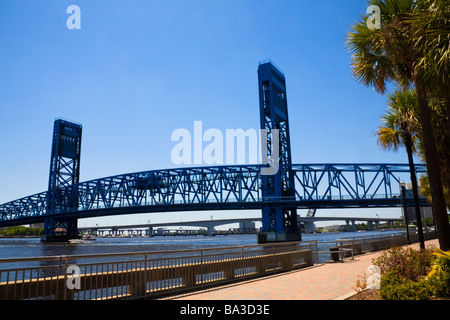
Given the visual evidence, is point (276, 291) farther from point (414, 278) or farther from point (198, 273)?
point (414, 278)

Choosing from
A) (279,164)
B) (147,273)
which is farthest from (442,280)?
(279,164)

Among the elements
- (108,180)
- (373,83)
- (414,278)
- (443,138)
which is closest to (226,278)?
(414,278)

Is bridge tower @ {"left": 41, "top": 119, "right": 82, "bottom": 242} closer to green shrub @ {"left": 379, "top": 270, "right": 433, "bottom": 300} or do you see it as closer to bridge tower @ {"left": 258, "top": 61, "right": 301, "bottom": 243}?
bridge tower @ {"left": 258, "top": 61, "right": 301, "bottom": 243}

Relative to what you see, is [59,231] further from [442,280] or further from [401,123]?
[442,280]

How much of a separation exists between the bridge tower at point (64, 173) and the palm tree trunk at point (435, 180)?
425 ft

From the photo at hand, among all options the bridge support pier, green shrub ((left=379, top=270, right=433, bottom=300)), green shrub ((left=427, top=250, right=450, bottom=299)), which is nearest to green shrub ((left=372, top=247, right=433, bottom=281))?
green shrub ((left=427, top=250, right=450, bottom=299))

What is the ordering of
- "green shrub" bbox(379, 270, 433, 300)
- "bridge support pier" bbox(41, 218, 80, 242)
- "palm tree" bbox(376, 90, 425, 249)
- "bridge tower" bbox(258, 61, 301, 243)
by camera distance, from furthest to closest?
"bridge support pier" bbox(41, 218, 80, 242) → "bridge tower" bbox(258, 61, 301, 243) → "palm tree" bbox(376, 90, 425, 249) → "green shrub" bbox(379, 270, 433, 300)

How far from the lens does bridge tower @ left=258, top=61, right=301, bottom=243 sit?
86375 millimetres

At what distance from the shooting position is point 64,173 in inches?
5536

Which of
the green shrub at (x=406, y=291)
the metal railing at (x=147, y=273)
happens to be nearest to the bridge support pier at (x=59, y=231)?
the metal railing at (x=147, y=273)

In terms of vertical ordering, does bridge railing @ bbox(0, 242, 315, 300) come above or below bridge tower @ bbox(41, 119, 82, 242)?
below

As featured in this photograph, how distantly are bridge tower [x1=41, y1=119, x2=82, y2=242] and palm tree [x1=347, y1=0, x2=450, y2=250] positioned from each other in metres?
128
